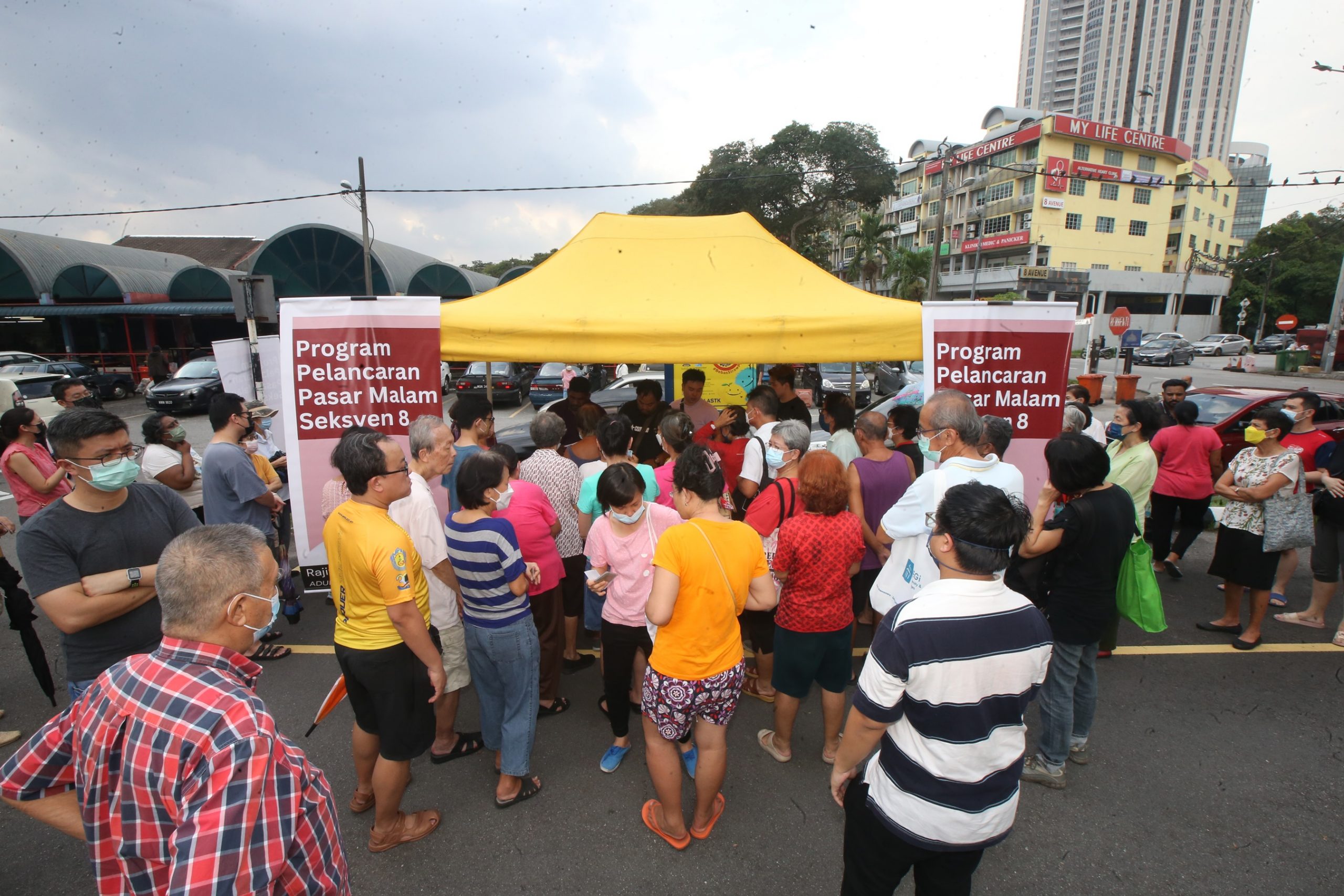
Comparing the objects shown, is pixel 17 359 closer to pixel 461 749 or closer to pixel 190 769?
pixel 461 749

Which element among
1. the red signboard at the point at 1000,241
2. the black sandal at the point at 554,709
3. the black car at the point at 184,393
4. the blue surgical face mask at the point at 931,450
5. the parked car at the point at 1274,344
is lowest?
the black sandal at the point at 554,709

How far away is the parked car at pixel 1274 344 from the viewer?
38.8 meters

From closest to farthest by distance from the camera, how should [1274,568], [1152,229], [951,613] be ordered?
1. [951,613]
2. [1274,568]
3. [1152,229]

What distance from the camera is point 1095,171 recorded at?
46281 mm

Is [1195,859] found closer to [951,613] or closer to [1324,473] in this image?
[951,613]

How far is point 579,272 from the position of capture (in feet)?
15.4

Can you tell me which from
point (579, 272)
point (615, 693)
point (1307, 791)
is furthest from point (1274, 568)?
point (579, 272)

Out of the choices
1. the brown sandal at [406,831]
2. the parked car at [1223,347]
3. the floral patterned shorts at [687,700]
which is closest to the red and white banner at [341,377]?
the brown sandal at [406,831]

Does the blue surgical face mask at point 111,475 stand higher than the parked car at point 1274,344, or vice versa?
the parked car at point 1274,344

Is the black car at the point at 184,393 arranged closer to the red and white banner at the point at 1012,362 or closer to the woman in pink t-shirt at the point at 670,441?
the woman in pink t-shirt at the point at 670,441

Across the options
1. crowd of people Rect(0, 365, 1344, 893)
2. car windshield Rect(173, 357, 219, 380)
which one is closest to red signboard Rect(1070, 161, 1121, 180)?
crowd of people Rect(0, 365, 1344, 893)

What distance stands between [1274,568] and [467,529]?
5496 millimetres

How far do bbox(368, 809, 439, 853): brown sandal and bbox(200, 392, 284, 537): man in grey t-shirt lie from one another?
7.93 ft

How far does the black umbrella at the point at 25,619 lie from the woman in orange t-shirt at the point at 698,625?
3.64 m
